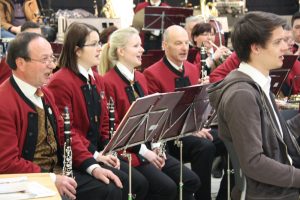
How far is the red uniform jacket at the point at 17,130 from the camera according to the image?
11.2ft

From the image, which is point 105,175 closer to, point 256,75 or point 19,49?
point 19,49

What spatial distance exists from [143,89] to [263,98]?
1.90 m

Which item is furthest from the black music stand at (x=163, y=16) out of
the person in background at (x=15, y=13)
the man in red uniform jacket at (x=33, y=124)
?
the man in red uniform jacket at (x=33, y=124)

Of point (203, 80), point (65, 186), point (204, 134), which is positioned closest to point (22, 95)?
point (65, 186)

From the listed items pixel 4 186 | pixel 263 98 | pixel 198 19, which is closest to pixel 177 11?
pixel 198 19

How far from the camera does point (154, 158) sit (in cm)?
451

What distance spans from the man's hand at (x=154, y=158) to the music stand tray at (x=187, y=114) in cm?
24

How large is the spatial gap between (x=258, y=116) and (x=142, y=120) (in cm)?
107

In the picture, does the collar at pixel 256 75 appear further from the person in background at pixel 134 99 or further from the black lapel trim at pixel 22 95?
the person in background at pixel 134 99

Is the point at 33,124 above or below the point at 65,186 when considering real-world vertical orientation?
above

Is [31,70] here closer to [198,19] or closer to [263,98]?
[263,98]

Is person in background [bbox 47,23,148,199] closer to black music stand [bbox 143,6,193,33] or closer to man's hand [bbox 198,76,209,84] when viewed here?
man's hand [bbox 198,76,209,84]

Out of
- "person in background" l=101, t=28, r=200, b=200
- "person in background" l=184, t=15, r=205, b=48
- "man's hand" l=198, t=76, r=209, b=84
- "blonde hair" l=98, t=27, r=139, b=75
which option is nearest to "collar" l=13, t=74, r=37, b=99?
"person in background" l=101, t=28, r=200, b=200

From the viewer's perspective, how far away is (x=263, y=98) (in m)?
3.01
